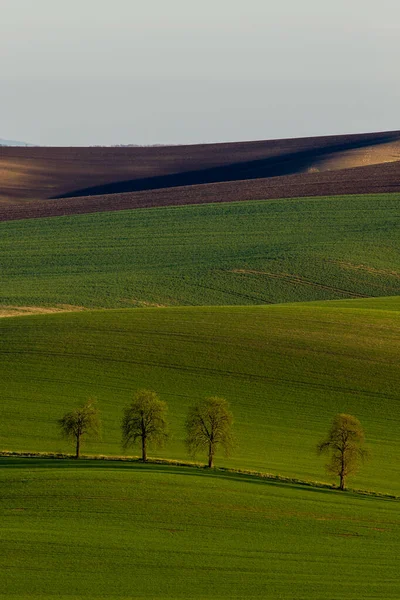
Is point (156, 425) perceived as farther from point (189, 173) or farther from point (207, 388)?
point (189, 173)

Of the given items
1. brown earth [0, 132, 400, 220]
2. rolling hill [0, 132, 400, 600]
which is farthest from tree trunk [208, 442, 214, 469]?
brown earth [0, 132, 400, 220]

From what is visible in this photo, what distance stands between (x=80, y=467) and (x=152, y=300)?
3207cm

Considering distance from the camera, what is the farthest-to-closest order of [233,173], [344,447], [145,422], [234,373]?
[233,173] < [234,373] < [145,422] < [344,447]

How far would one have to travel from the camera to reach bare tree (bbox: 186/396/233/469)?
4394 centimetres

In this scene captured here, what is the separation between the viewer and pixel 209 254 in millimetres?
85000

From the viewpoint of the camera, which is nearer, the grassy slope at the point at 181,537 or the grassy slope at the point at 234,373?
the grassy slope at the point at 181,537

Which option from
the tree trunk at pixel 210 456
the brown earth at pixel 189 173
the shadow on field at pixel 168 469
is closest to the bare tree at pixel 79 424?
the shadow on field at pixel 168 469

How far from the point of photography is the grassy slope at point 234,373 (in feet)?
153

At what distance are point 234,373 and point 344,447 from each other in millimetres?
12313

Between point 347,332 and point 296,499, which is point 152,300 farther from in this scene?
point 296,499

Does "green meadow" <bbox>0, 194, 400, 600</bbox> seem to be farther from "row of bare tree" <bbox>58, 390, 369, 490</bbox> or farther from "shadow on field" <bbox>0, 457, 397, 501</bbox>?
"row of bare tree" <bbox>58, 390, 369, 490</bbox>

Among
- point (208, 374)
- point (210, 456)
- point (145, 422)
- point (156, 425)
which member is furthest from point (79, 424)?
point (208, 374)

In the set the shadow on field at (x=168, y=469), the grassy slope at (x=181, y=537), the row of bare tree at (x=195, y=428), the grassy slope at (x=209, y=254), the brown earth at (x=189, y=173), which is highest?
the brown earth at (x=189, y=173)

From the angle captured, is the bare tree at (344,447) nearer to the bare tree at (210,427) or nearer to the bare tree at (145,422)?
the bare tree at (210,427)
